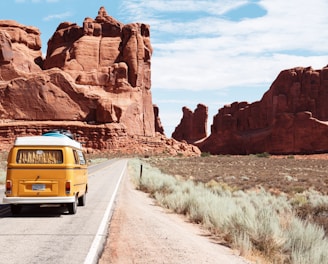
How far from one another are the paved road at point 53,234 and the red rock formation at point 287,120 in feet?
363

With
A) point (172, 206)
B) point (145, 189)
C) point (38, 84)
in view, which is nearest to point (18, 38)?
point (38, 84)

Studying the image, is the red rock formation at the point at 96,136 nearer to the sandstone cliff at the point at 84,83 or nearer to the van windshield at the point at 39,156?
the sandstone cliff at the point at 84,83

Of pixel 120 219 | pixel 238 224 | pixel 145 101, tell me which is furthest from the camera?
pixel 145 101

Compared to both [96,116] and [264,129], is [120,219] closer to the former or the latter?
[96,116]

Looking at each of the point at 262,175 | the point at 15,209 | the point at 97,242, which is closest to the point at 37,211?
the point at 15,209

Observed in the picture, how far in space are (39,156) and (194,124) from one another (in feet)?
508

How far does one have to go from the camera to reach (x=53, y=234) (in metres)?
9.95

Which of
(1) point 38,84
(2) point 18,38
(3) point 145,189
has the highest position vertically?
(2) point 18,38

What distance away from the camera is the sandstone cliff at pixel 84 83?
4124 inches

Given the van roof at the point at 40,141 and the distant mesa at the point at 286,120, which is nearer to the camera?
the van roof at the point at 40,141

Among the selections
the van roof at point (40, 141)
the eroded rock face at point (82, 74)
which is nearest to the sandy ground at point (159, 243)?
the van roof at point (40, 141)

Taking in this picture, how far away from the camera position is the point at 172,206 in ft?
52.0

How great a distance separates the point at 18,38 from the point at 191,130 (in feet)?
226

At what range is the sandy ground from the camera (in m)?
7.73
